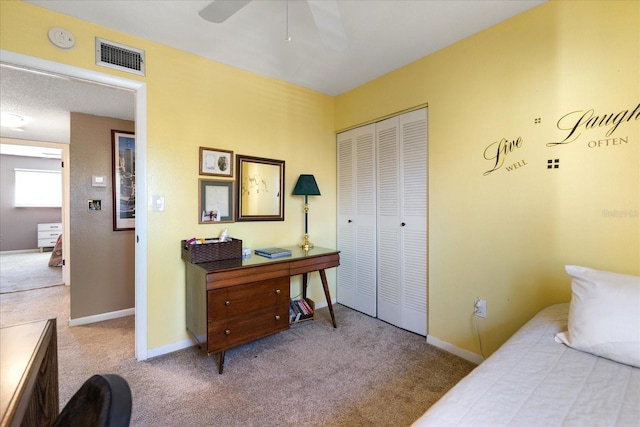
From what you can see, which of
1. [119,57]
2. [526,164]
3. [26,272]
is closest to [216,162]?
[119,57]

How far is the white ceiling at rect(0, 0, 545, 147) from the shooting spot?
5.97 ft

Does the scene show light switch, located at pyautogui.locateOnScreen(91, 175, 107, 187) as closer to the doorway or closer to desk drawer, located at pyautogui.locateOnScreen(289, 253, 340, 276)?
desk drawer, located at pyautogui.locateOnScreen(289, 253, 340, 276)

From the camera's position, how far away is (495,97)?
204 centimetres

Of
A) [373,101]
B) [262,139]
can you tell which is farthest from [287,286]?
[373,101]

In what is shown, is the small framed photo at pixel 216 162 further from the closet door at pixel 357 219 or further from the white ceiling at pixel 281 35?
the closet door at pixel 357 219

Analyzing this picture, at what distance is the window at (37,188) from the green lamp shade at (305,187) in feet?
24.3

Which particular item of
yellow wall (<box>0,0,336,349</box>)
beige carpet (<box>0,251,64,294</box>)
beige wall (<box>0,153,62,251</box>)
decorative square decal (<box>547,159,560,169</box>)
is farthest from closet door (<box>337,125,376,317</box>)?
beige wall (<box>0,153,62,251</box>)

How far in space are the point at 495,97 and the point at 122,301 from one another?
13.5ft

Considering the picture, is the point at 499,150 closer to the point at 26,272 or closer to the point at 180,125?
the point at 180,125

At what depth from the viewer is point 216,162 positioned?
2.52m

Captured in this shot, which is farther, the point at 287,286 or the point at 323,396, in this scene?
the point at 287,286

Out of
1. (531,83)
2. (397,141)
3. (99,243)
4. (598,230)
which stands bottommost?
(99,243)

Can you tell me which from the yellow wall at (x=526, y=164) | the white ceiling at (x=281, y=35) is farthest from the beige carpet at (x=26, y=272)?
the yellow wall at (x=526, y=164)

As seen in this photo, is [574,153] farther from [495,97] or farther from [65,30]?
[65,30]
